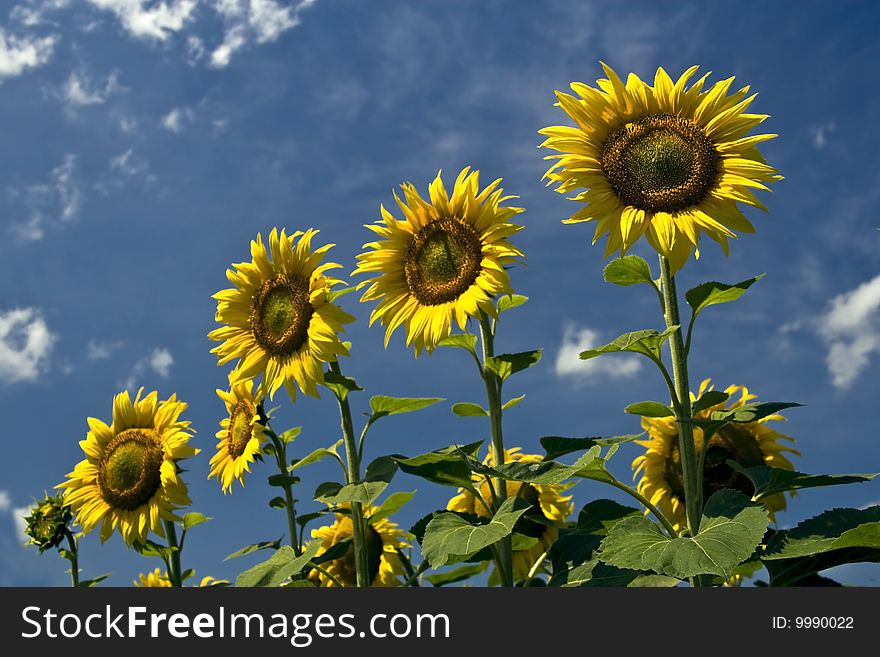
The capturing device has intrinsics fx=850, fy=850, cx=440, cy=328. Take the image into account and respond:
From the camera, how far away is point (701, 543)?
Result: 3631mm

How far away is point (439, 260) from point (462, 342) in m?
0.50

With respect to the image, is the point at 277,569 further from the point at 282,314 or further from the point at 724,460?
the point at 724,460

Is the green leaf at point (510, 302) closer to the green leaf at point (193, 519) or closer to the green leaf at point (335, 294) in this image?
the green leaf at point (335, 294)

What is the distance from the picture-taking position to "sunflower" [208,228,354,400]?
5051 mm

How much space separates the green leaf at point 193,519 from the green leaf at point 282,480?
80 centimetres

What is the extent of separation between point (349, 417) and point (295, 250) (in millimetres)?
1126

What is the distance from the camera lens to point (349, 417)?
5090 mm

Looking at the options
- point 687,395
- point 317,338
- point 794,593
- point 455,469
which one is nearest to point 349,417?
point 317,338

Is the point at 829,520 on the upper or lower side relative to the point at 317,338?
lower

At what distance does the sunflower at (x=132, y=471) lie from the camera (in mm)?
6141

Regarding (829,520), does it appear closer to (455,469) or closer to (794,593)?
(794,593)

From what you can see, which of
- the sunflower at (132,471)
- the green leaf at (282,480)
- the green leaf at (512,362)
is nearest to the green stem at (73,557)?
the sunflower at (132,471)

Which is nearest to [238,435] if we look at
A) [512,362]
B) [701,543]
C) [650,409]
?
[512,362]

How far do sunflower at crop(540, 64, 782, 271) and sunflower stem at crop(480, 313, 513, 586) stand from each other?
0.88 metres
